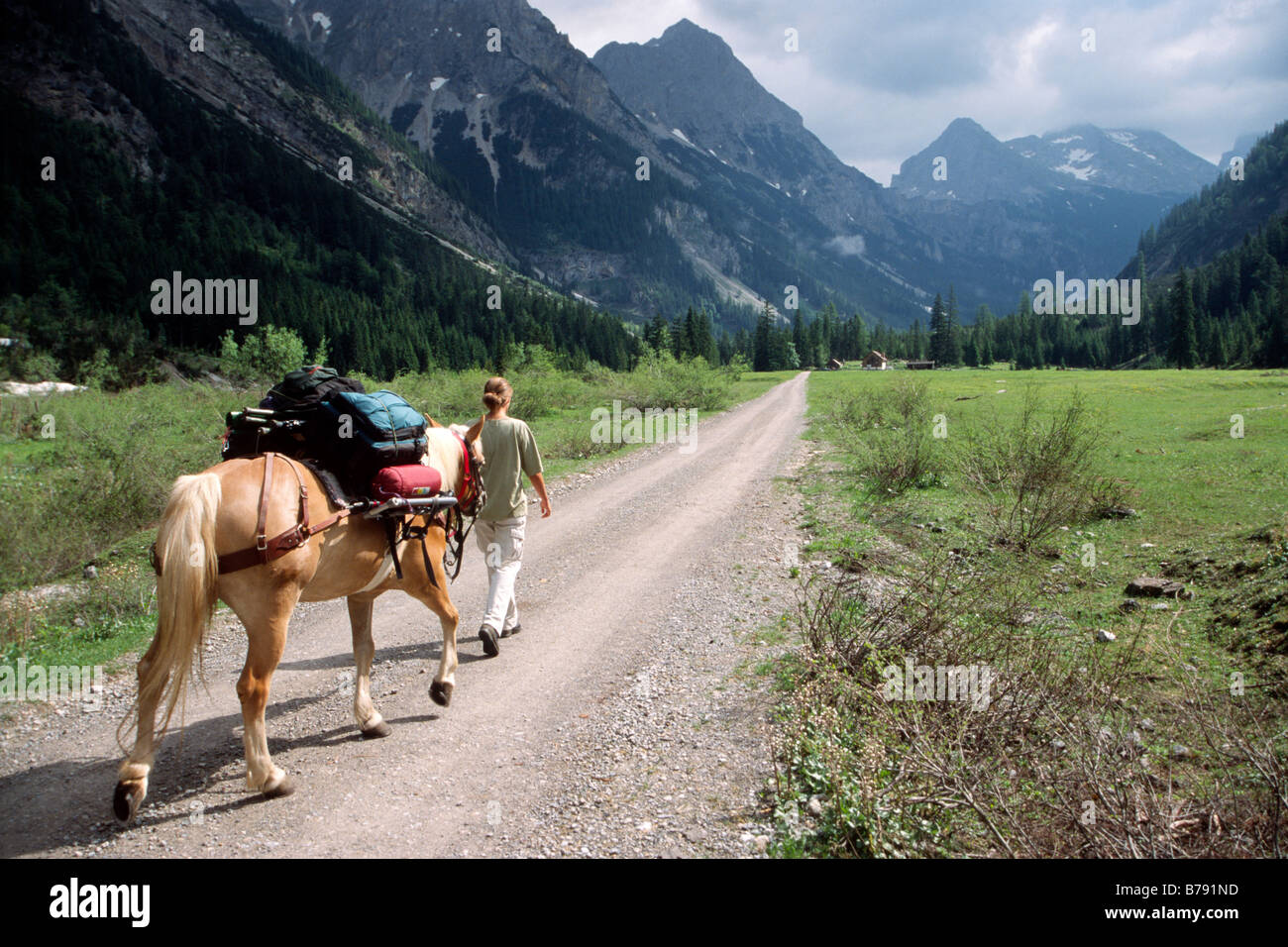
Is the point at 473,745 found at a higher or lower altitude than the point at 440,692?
lower

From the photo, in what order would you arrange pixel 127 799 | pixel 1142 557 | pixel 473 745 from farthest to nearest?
pixel 1142 557 → pixel 473 745 → pixel 127 799

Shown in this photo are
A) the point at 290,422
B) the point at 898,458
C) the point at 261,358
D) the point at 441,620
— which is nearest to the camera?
the point at 290,422

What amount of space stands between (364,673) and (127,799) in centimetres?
191

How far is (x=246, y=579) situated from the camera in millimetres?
4949

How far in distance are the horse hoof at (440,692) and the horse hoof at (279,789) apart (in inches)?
58.1

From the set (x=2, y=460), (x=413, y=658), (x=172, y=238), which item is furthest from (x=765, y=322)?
(x=413, y=658)

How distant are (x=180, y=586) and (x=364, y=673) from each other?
1935mm

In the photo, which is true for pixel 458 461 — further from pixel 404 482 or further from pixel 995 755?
pixel 995 755

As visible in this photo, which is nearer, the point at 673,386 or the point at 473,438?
the point at 473,438

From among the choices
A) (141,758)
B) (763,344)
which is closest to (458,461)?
(141,758)

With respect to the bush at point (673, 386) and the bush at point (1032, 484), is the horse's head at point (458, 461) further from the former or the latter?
the bush at point (673, 386)

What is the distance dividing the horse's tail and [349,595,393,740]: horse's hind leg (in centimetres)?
148

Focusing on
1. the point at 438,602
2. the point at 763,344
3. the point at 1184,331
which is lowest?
the point at 438,602

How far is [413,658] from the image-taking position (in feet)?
25.0
